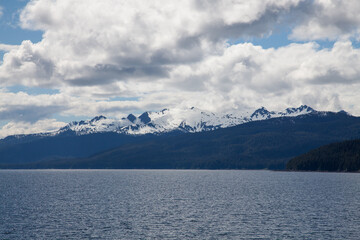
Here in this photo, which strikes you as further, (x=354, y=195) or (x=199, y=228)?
(x=354, y=195)

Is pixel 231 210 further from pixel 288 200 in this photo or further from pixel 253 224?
pixel 288 200

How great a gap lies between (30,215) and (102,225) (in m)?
21.8

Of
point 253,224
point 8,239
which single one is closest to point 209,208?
point 253,224

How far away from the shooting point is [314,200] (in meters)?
121

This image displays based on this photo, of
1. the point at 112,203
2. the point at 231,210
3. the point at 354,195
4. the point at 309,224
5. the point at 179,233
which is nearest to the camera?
the point at 179,233

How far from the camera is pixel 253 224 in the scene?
266 ft

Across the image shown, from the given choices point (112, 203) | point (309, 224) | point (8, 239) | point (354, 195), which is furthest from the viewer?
point (354, 195)

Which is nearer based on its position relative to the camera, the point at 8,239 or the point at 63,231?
the point at 8,239

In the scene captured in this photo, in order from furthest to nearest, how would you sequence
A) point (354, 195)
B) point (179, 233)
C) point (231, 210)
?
point (354, 195) → point (231, 210) → point (179, 233)

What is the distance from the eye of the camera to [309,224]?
8012 cm

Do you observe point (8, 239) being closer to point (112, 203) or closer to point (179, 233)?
point (179, 233)

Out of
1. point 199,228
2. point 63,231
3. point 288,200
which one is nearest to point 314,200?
point 288,200

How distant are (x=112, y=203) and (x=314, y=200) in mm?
57111

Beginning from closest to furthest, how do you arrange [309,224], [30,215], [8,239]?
[8,239] < [309,224] < [30,215]
